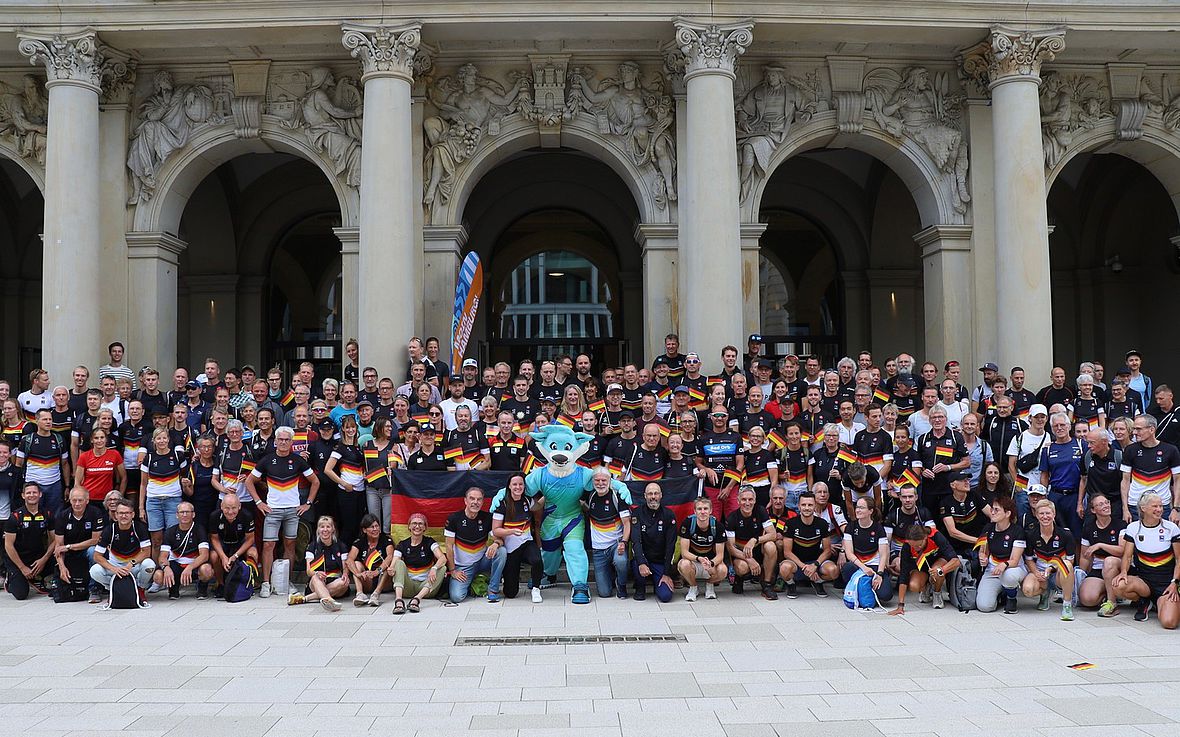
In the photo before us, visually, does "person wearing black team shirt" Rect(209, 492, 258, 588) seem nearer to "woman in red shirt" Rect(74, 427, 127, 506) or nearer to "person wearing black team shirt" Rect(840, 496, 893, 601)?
"woman in red shirt" Rect(74, 427, 127, 506)

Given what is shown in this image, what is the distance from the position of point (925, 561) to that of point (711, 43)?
8.29m

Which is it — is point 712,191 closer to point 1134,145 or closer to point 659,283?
point 659,283

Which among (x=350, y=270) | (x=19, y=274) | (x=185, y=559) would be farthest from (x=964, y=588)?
(x=19, y=274)

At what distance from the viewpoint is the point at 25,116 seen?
16.0 meters

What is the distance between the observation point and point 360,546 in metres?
10.6

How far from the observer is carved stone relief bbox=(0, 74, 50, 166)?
1592cm

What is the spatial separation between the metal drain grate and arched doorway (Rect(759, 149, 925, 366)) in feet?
44.8

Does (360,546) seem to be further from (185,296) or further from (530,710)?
(185,296)

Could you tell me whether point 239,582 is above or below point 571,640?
above

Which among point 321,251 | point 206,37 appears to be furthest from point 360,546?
point 321,251

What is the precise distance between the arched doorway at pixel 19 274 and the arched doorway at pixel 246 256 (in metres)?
3.59

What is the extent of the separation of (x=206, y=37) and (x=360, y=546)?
8845 mm

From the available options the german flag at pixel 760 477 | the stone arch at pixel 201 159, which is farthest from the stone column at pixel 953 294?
the stone arch at pixel 201 159

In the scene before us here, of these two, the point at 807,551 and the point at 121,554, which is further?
the point at 807,551
